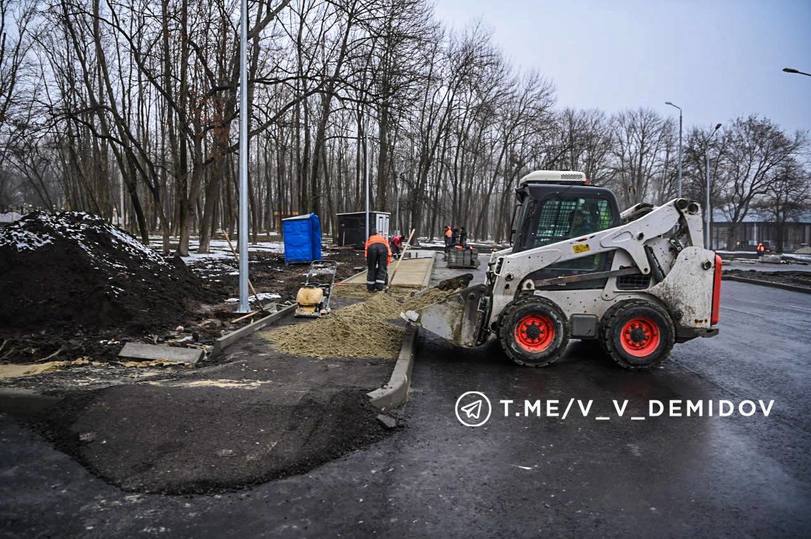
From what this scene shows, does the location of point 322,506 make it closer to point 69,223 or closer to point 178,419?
point 178,419

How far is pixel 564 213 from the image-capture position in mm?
7488

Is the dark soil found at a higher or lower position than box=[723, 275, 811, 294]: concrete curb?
higher

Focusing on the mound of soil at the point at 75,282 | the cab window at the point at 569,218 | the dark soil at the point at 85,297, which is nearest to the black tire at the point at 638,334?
the cab window at the point at 569,218

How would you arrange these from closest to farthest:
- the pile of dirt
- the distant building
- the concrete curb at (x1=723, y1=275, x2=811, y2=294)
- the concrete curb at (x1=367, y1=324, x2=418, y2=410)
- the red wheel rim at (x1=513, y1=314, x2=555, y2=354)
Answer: the concrete curb at (x1=367, y1=324, x2=418, y2=410), the red wheel rim at (x1=513, y1=314, x2=555, y2=354), the pile of dirt, the concrete curb at (x1=723, y1=275, x2=811, y2=294), the distant building

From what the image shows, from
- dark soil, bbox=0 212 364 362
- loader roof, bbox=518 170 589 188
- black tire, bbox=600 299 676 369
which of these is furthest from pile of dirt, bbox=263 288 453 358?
black tire, bbox=600 299 676 369

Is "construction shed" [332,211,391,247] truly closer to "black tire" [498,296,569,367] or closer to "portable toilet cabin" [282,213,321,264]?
"portable toilet cabin" [282,213,321,264]

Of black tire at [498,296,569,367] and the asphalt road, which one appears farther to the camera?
black tire at [498,296,569,367]

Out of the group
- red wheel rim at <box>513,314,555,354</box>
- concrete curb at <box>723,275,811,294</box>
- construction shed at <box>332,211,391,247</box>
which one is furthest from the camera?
construction shed at <box>332,211,391,247</box>

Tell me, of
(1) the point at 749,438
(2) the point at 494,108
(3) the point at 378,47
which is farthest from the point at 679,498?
(2) the point at 494,108

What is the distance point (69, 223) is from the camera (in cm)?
976

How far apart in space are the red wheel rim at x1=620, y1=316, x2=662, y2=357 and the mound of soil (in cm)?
686

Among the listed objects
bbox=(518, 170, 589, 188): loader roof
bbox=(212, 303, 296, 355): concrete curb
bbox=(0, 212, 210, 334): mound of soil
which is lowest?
bbox=(212, 303, 296, 355): concrete curb

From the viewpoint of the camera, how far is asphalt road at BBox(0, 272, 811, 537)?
10.7 feet

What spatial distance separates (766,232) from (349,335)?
76613mm
